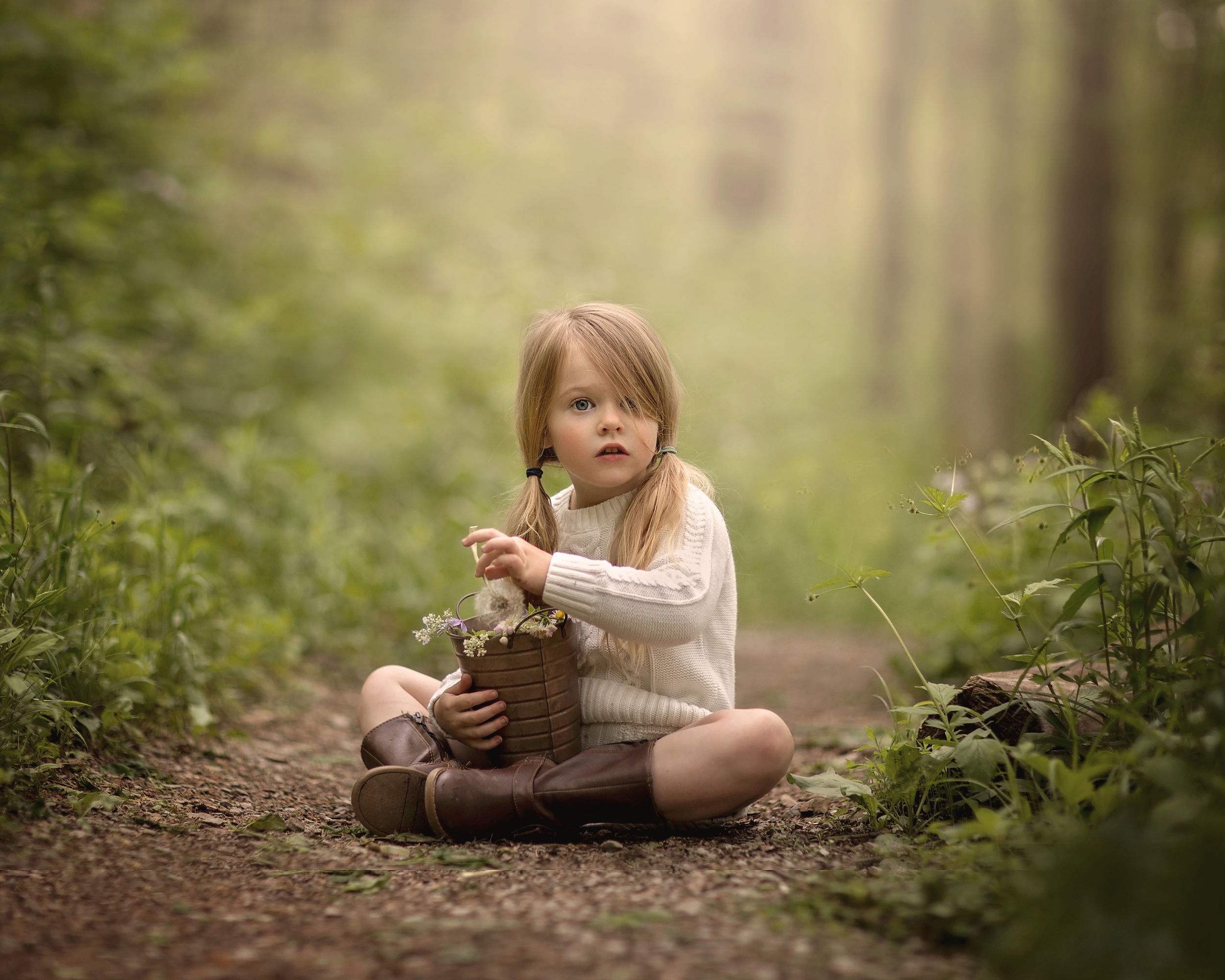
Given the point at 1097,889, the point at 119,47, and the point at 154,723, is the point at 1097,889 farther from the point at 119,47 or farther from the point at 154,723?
the point at 119,47

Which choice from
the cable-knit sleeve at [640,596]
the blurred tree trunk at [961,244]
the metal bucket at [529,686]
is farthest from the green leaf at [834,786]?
the blurred tree trunk at [961,244]

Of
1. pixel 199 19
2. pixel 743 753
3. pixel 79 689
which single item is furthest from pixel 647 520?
pixel 199 19

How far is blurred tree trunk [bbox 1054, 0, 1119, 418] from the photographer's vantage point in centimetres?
696

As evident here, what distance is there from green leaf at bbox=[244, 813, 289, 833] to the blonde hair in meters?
0.78

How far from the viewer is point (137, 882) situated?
5.58 feet

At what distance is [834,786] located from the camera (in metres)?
1.98

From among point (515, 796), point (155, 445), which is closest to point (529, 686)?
point (515, 796)

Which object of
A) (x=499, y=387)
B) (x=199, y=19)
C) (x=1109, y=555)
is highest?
(x=199, y=19)

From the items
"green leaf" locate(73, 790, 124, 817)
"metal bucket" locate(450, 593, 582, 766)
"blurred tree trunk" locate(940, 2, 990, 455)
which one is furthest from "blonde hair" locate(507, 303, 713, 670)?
"blurred tree trunk" locate(940, 2, 990, 455)

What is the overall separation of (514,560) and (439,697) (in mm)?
389

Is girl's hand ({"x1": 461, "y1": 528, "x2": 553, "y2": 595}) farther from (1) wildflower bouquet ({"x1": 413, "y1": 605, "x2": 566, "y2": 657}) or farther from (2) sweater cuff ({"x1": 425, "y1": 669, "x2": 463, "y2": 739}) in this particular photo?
(2) sweater cuff ({"x1": 425, "y1": 669, "x2": 463, "y2": 739})

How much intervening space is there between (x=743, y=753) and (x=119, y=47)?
4933 mm

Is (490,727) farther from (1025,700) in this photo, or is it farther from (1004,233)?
(1004,233)

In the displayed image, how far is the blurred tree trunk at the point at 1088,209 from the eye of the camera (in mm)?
6961
